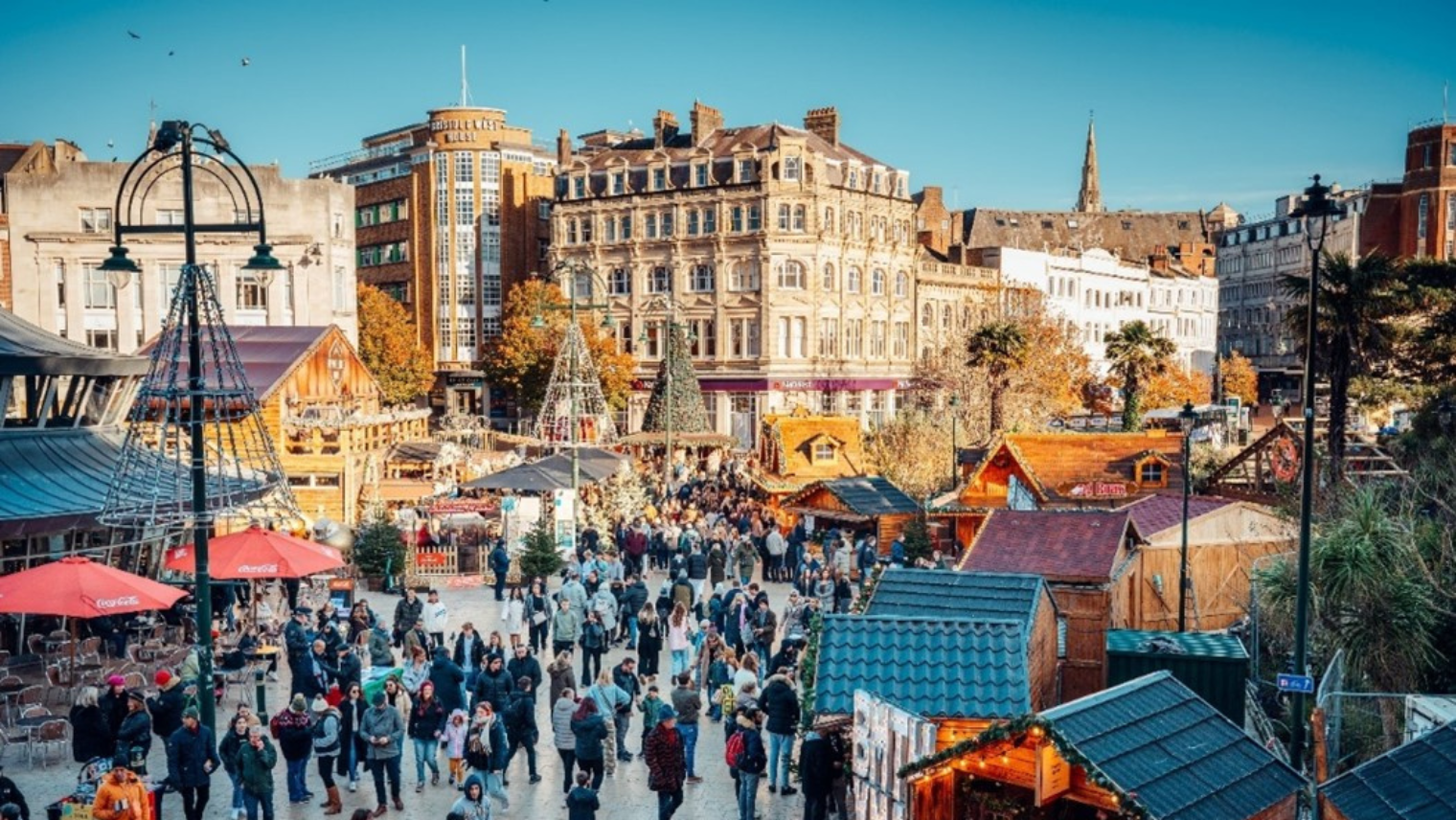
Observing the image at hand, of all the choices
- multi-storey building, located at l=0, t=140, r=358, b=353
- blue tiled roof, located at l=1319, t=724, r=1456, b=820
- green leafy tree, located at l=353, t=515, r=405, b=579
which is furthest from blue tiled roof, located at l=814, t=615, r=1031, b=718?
multi-storey building, located at l=0, t=140, r=358, b=353

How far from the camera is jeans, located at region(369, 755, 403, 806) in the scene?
13.1 meters

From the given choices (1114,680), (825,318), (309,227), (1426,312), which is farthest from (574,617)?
(825,318)

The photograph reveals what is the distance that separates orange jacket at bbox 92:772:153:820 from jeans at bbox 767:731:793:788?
638 cm

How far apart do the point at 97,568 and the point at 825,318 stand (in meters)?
45.4

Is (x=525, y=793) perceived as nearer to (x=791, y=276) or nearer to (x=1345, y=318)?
(x=1345, y=318)

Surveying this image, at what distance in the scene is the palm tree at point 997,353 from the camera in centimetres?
4125

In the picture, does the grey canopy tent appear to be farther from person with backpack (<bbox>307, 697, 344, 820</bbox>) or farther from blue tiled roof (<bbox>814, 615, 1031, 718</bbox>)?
blue tiled roof (<bbox>814, 615, 1031, 718</bbox>)

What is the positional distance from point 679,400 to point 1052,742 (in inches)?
1535

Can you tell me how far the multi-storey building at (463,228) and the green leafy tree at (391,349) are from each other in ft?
12.1

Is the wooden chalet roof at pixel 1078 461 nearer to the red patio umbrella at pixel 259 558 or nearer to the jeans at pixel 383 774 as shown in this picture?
the red patio umbrella at pixel 259 558

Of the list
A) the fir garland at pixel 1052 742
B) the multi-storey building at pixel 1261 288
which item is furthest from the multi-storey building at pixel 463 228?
the fir garland at pixel 1052 742

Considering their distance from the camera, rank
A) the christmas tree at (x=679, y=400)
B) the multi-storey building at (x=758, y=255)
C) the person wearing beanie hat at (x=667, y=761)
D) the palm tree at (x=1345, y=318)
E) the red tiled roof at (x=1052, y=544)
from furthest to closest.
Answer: the multi-storey building at (x=758, y=255)
the christmas tree at (x=679, y=400)
the palm tree at (x=1345, y=318)
the red tiled roof at (x=1052, y=544)
the person wearing beanie hat at (x=667, y=761)

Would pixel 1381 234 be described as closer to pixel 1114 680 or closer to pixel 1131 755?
pixel 1114 680

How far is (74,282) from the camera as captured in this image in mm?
49250
